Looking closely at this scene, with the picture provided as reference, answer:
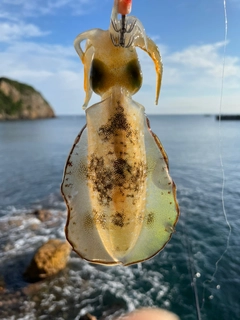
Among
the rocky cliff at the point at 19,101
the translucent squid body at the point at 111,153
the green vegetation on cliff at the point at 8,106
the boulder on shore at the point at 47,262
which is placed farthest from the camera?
the rocky cliff at the point at 19,101

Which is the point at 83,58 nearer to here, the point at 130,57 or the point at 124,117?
the point at 130,57

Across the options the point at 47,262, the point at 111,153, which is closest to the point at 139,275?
the point at 47,262

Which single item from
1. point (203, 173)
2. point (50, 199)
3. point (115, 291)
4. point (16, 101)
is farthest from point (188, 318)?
point (16, 101)

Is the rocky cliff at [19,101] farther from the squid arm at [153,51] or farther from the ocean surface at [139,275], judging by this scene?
the squid arm at [153,51]

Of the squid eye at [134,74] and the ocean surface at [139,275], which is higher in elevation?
the squid eye at [134,74]

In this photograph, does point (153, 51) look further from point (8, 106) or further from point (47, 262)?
point (8, 106)

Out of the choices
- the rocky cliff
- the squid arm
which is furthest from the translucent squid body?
the rocky cliff

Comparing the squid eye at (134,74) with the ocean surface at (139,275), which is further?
the ocean surface at (139,275)

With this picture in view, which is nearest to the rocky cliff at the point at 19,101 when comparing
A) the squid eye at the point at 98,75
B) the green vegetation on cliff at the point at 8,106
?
the green vegetation on cliff at the point at 8,106
